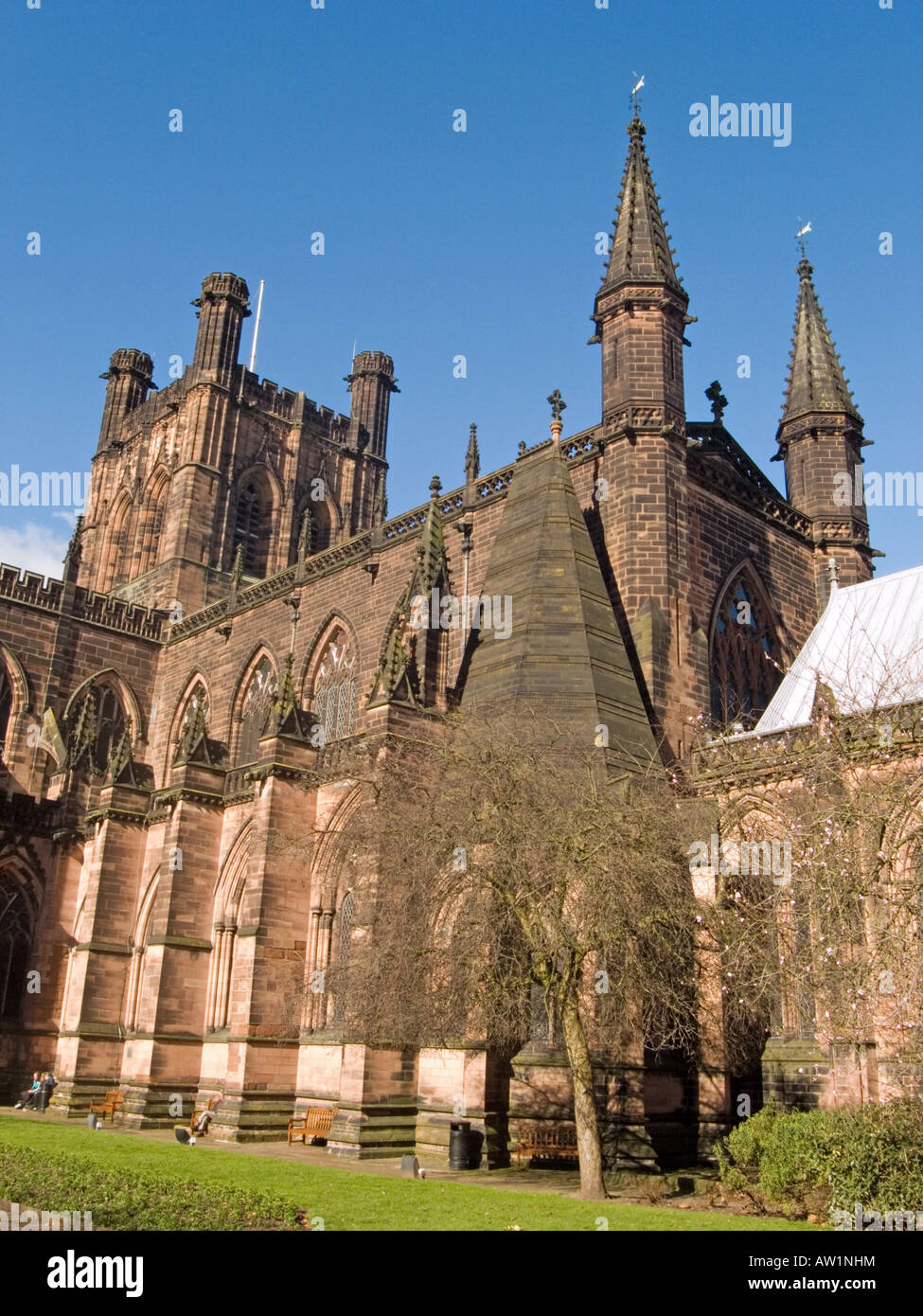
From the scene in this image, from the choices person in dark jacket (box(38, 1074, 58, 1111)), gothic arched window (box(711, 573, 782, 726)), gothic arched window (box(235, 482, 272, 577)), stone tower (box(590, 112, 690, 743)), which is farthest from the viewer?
gothic arched window (box(235, 482, 272, 577))

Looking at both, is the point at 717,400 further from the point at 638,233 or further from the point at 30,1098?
the point at 30,1098

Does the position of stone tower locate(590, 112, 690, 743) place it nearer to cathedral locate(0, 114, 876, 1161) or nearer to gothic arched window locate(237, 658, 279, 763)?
cathedral locate(0, 114, 876, 1161)

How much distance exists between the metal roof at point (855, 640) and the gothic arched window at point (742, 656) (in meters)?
0.91

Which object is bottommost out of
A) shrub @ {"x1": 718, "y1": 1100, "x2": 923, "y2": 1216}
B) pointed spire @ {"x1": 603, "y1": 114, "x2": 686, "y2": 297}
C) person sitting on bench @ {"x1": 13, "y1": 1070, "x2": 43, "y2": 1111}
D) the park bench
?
person sitting on bench @ {"x1": 13, "y1": 1070, "x2": 43, "y2": 1111}

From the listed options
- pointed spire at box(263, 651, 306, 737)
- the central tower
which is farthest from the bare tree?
the central tower

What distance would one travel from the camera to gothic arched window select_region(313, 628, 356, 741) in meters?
31.5

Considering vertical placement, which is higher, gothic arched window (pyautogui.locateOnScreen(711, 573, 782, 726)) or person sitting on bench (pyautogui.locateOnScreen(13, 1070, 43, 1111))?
gothic arched window (pyautogui.locateOnScreen(711, 573, 782, 726))

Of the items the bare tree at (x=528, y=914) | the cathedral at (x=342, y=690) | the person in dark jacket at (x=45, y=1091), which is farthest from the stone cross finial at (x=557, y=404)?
the person in dark jacket at (x=45, y=1091)

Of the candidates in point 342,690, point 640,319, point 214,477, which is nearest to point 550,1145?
point 342,690

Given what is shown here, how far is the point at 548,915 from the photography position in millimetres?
15008

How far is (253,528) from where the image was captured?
4759 cm

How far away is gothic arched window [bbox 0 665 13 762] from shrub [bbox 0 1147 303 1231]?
81.4 ft

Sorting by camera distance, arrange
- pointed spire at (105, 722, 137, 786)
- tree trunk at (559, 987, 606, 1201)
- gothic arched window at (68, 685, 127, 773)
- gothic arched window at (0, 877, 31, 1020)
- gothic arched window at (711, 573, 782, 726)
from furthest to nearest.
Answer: gothic arched window at (68, 685, 127, 773) < gothic arched window at (0, 877, 31, 1020) < pointed spire at (105, 722, 137, 786) < gothic arched window at (711, 573, 782, 726) < tree trunk at (559, 987, 606, 1201)
